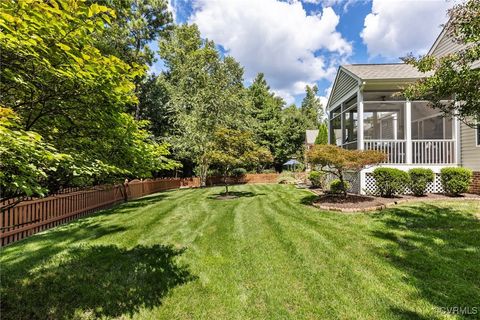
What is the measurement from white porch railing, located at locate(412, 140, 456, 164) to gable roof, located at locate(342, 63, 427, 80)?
→ 118 inches

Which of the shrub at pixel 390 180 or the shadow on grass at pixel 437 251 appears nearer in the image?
the shadow on grass at pixel 437 251

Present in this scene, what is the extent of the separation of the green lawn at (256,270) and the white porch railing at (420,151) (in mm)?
3992

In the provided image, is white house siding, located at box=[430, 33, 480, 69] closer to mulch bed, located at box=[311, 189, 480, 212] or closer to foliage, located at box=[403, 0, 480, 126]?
mulch bed, located at box=[311, 189, 480, 212]

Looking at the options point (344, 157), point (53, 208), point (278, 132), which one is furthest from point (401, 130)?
point (53, 208)

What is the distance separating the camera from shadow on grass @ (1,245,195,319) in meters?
3.46

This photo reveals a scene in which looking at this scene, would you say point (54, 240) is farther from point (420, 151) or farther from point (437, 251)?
point (420, 151)

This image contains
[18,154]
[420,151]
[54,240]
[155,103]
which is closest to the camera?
[18,154]

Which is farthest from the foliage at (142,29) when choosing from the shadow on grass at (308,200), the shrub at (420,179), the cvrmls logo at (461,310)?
the cvrmls logo at (461,310)

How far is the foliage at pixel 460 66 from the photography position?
5141 millimetres

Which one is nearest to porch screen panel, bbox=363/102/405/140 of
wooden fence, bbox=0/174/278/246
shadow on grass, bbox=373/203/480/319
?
shadow on grass, bbox=373/203/480/319

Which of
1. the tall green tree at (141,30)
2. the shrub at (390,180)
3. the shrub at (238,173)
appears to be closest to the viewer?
the shrub at (390,180)

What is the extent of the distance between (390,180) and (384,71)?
222 inches

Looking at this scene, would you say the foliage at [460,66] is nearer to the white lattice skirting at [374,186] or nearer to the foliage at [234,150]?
the white lattice skirting at [374,186]

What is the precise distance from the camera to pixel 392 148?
1138cm
